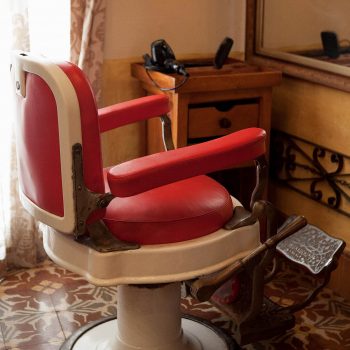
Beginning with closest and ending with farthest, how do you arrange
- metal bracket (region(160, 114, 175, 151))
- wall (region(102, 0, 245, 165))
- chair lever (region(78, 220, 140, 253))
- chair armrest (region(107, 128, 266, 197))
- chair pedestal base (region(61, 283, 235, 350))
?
chair armrest (region(107, 128, 266, 197)) < chair lever (region(78, 220, 140, 253)) < chair pedestal base (region(61, 283, 235, 350)) < metal bracket (region(160, 114, 175, 151)) < wall (region(102, 0, 245, 165))

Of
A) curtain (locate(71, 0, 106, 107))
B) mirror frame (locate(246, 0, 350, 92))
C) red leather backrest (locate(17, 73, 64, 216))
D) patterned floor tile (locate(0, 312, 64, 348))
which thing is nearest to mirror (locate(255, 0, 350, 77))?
mirror frame (locate(246, 0, 350, 92))

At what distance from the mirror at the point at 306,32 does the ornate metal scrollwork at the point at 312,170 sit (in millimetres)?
359

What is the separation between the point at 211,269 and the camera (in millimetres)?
2072

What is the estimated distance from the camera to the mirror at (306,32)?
2.90 m

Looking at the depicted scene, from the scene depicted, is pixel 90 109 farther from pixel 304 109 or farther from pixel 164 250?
pixel 304 109

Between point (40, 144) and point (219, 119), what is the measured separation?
1.23 metres

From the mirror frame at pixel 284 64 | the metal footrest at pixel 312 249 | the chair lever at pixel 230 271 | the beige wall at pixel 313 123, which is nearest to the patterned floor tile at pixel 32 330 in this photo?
the chair lever at pixel 230 271

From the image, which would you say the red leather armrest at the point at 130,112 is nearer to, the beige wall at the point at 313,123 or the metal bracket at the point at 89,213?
the metal bracket at the point at 89,213

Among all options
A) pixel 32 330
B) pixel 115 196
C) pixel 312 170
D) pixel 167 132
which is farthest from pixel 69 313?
pixel 312 170

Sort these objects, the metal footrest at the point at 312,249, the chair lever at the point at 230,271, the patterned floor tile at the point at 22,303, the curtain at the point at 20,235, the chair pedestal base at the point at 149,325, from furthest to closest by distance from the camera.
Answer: the curtain at the point at 20,235 < the patterned floor tile at the point at 22,303 < the metal footrest at the point at 312,249 < the chair pedestal base at the point at 149,325 < the chair lever at the point at 230,271

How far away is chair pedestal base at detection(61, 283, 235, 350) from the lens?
231 centimetres

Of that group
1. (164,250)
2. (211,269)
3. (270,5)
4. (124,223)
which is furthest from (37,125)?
(270,5)

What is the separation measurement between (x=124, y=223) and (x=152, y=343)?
1.79ft

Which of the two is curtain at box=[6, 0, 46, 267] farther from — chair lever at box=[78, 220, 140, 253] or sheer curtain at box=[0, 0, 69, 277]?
chair lever at box=[78, 220, 140, 253]
